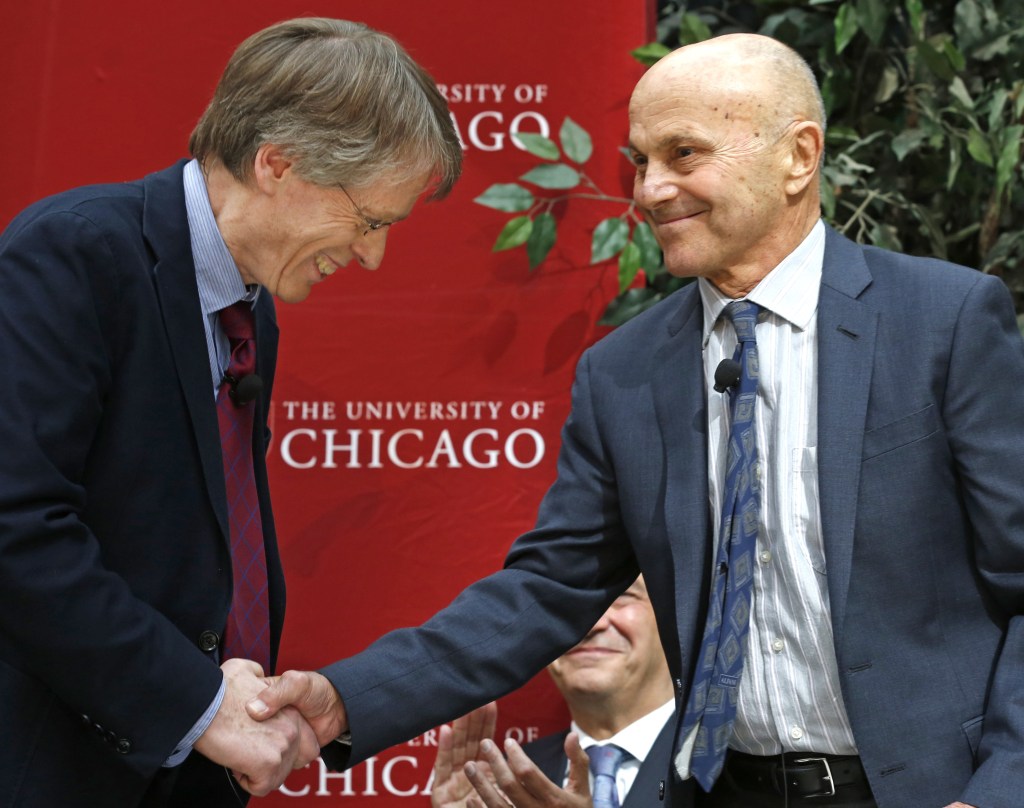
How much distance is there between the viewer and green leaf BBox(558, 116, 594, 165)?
11.2ft

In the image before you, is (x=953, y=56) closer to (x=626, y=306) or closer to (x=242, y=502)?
(x=626, y=306)

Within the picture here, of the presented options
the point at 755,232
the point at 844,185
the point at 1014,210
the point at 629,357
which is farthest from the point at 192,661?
the point at 1014,210

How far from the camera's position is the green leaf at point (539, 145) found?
11.2 feet

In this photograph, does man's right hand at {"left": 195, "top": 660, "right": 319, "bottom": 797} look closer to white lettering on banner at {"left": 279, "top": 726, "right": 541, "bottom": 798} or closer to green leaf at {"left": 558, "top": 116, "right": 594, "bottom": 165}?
white lettering on banner at {"left": 279, "top": 726, "right": 541, "bottom": 798}

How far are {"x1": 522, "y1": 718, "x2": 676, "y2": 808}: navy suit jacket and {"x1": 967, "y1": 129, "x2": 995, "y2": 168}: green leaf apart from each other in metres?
1.68

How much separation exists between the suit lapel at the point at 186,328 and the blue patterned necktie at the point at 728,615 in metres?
0.80

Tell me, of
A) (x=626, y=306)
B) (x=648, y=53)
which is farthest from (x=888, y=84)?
(x=626, y=306)

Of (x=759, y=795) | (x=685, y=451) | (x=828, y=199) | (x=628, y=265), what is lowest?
(x=759, y=795)

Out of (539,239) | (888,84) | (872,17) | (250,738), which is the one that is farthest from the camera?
(888,84)

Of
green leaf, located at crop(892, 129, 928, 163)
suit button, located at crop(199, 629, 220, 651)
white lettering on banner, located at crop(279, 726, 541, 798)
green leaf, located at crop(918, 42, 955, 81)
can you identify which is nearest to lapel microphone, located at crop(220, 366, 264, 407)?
suit button, located at crop(199, 629, 220, 651)

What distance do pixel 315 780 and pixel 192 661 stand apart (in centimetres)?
150

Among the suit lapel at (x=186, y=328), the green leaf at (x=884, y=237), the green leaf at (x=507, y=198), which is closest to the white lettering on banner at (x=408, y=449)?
the green leaf at (x=507, y=198)

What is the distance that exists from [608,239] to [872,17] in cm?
99

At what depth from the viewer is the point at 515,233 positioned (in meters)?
3.42
